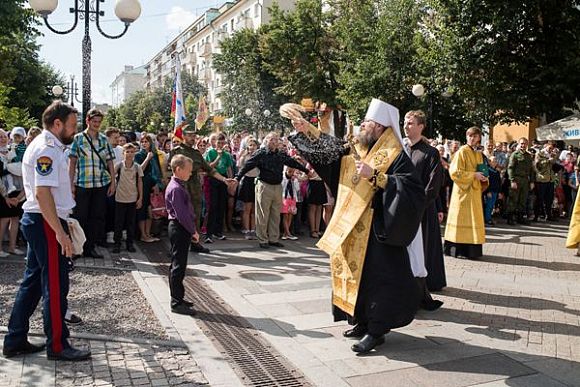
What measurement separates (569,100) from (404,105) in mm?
12877

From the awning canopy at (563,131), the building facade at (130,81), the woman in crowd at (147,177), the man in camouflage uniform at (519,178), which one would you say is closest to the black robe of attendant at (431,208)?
the woman in crowd at (147,177)

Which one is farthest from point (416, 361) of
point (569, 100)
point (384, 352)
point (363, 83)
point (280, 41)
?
point (280, 41)

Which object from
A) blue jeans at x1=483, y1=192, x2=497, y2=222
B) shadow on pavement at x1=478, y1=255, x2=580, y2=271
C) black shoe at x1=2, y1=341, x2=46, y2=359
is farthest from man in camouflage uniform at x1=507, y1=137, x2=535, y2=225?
black shoe at x1=2, y1=341, x2=46, y2=359

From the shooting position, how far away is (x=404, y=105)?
29.5 metres

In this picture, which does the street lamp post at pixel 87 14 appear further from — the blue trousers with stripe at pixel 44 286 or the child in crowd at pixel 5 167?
the blue trousers with stripe at pixel 44 286

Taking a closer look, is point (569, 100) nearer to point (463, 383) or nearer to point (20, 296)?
point (463, 383)

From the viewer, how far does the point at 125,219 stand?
9117 mm

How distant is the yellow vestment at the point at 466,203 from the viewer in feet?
29.5

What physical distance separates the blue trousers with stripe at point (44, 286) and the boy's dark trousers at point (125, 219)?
4.55 m

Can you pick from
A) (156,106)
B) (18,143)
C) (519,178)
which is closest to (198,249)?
(18,143)

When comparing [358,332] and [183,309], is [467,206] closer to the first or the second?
[358,332]

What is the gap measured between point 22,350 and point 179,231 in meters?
1.92

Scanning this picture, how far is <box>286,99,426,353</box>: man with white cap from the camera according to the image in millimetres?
4531

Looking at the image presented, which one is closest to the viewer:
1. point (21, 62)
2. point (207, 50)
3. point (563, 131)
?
point (563, 131)
